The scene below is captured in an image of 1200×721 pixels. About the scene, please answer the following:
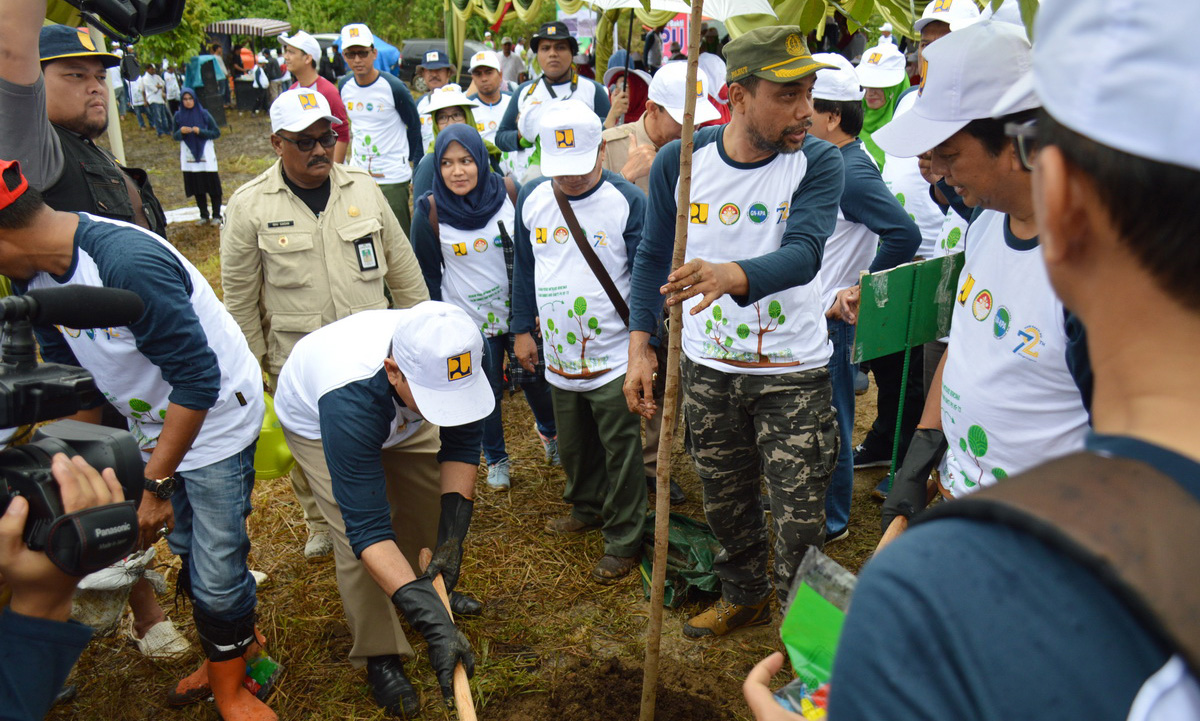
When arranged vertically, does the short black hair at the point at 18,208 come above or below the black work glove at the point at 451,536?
above

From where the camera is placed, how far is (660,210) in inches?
123

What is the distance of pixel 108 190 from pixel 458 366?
1709 millimetres

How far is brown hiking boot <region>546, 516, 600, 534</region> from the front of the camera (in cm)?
434

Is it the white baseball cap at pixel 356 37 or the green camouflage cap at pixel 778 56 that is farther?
the white baseball cap at pixel 356 37

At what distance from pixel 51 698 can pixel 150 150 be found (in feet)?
65.3

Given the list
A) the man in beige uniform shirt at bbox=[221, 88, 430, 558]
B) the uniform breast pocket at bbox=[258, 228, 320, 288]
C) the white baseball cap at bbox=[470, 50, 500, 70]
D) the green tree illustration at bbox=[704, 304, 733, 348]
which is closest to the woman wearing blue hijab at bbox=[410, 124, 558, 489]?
the man in beige uniform shirt at bbox=[221, 88, 430, 558]

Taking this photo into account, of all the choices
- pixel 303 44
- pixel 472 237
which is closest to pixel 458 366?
pixel 472 237

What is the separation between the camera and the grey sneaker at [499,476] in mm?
4754

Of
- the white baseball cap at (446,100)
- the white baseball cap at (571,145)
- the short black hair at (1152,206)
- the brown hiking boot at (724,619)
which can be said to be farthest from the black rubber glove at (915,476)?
the white baseball cap at (446,100)

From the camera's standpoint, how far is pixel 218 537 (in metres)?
2.88

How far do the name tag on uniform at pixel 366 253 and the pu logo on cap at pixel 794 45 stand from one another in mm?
2178

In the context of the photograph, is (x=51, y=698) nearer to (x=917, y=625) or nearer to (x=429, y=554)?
(x=917, y=625)

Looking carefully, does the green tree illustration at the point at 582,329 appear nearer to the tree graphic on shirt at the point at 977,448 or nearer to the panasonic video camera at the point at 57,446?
the tree graphic on shirt at the point at 977,448

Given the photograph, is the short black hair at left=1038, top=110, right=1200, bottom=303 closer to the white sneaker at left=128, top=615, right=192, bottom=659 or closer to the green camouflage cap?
the green camouflage cap
